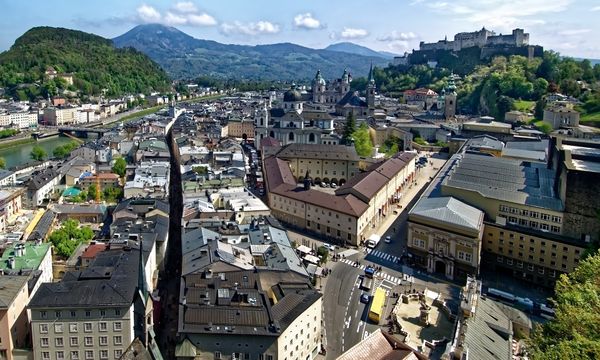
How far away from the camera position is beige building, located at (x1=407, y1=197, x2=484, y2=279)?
2531 centimetres

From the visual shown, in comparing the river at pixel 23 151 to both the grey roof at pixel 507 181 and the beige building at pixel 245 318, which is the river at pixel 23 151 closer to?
the beige building at pixel 245 318

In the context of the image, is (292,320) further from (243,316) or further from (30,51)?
(30,51)

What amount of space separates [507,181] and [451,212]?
7031 mm

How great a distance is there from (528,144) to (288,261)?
3304 centimetres

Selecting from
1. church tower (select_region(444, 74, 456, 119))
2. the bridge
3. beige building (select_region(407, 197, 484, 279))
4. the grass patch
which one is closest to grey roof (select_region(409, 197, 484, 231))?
beige building (select_region(407, 197, 484, 279))

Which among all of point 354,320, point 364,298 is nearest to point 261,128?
point 364,298

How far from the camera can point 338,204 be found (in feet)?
102

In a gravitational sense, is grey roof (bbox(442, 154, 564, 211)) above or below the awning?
above

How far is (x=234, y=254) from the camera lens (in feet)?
72.2

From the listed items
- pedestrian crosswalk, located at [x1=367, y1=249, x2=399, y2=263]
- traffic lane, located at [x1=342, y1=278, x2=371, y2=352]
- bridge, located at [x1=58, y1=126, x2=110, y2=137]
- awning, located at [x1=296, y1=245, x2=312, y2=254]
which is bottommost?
traffic lane, located at [x1=342, y1=278, x2=371, y2=352]

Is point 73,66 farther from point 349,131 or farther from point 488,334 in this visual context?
point 488,334

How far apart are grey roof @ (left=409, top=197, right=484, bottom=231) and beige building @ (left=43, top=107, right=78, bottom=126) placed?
249 feet

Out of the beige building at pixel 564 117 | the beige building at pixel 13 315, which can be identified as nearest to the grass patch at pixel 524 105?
the beige building at pixel 564 117

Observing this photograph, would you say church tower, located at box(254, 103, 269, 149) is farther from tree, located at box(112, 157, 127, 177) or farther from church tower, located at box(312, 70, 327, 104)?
church tower, located at box(312, 70, 327, 104)
